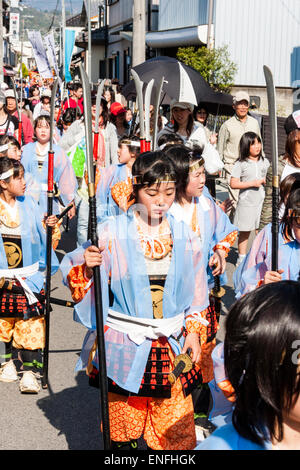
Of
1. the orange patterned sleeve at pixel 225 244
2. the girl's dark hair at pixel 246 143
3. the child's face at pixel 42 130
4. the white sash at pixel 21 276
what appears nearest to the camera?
the orange patterned sleeve at pixel 225 244

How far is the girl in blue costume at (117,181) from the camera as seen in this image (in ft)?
19.3

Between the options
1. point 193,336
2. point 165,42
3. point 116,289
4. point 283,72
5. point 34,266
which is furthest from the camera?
point 165,42

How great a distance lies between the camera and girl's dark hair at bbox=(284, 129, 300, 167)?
423 cm

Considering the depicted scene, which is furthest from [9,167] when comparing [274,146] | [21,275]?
[274,146]

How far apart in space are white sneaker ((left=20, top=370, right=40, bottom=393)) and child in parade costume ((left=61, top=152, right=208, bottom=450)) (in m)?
1.36

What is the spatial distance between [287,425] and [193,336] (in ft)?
5.47

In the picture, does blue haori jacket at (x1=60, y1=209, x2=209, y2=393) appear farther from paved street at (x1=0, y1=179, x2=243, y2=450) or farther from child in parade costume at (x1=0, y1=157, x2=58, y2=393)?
child in parade costume at (x1=0, y1=157, x2=58, y2=393)

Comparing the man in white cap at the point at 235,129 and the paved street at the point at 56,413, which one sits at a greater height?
the man in white cap at the point at 235,129

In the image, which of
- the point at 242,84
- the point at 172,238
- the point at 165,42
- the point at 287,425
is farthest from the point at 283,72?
the point at 287,425

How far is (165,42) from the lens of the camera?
A: 2409 centimetres

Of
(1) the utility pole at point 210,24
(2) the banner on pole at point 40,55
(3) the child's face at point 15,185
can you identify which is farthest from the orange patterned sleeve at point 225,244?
(1) the utility pole at point 210,24

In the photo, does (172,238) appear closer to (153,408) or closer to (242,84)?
(153,408)

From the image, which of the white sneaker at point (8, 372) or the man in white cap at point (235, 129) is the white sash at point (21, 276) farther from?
the man in white cap at point (235, 129)

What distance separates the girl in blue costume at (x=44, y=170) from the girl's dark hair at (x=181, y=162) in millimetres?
2556
